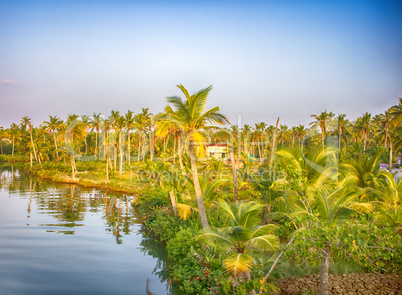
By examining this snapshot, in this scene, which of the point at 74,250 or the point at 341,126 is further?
the point at 341,126

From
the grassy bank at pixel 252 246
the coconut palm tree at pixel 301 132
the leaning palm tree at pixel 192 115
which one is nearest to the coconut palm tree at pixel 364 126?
the coconut palm tree at pixel 301 132

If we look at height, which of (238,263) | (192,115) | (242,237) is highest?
(192,115)

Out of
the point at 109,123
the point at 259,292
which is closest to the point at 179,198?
the point at 259,292

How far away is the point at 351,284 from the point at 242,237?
4.75m

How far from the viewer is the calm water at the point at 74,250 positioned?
13.0 meters

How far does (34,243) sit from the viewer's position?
730 inches

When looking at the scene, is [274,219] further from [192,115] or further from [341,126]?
[341,126]

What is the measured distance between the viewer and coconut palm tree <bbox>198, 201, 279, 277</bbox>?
8.77m

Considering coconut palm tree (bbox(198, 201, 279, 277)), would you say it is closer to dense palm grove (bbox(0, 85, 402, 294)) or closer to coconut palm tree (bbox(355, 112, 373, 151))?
dense palm grove (bbox(0, 85, 402, 294))

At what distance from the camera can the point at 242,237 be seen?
9.30 m

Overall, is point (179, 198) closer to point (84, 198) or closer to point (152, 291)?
point (152, 291)

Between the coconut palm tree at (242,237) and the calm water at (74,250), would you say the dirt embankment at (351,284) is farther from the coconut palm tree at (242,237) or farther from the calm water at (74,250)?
the calm water at (74,250)

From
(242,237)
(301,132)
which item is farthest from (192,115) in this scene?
(301,132)

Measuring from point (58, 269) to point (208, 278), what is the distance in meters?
8.18
